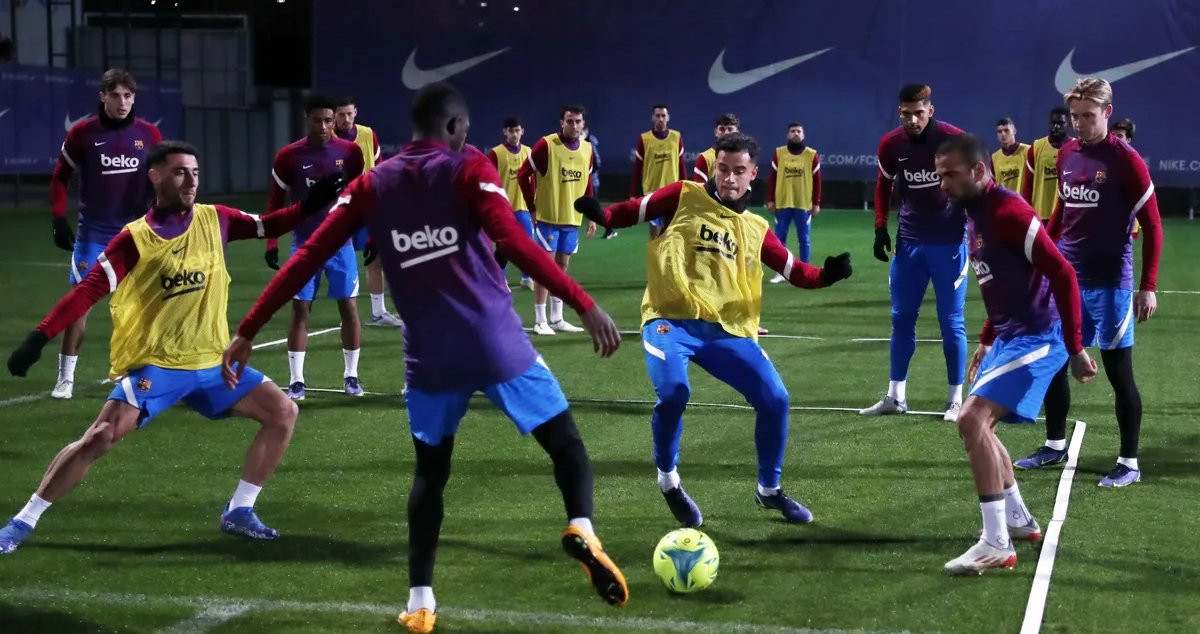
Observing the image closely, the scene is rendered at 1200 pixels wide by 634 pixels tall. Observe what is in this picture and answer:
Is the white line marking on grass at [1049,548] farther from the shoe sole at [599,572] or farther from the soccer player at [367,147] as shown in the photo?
the soccer player at [367,147]

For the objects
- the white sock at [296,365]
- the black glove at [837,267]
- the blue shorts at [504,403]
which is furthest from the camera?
the white sock at [296,365]

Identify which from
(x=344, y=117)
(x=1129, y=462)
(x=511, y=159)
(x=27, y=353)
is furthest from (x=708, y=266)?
(x=511, y=159)

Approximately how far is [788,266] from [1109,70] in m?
25.5

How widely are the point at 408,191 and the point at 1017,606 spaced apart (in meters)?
2.92

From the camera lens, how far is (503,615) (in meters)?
5.43

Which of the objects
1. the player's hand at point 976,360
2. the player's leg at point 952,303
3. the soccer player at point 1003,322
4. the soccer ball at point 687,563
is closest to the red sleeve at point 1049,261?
the soccer player at point 1003,322

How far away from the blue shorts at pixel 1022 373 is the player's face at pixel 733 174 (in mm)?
1451

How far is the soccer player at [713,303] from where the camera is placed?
672 cm

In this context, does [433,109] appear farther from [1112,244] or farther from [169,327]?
[1112,244]

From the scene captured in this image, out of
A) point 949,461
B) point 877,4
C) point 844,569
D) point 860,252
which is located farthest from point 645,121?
point 844,569

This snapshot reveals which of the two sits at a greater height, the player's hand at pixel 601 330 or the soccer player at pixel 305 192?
the player's hand at pixel 601 330

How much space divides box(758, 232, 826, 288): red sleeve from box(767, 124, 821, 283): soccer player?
12.2 metres

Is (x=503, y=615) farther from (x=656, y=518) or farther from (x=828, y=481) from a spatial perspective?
(x=828, y=481)

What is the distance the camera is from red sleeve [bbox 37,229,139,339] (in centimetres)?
587
